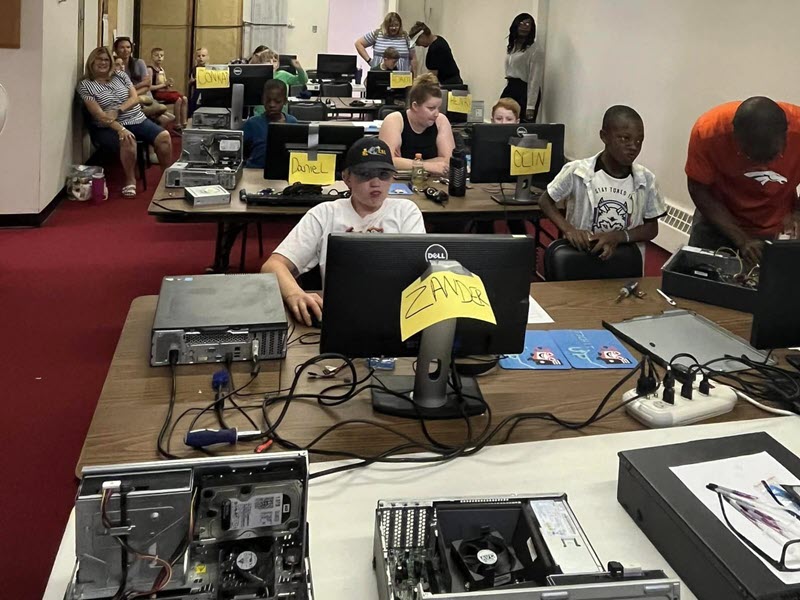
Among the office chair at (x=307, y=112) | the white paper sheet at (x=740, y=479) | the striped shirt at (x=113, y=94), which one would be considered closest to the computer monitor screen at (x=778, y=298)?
the white paper sheet at (x=740, y=479)

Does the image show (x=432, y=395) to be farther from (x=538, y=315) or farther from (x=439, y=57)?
(x=439, y=57)

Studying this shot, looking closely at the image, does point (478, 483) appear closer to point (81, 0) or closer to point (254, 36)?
point (81, 0)

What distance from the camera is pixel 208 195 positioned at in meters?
3.21

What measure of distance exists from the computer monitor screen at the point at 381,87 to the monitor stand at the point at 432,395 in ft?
17.7

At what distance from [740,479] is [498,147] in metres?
2.48

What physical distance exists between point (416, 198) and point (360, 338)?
2039 millimetres

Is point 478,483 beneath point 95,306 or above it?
above

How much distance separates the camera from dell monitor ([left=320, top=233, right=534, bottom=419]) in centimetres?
155

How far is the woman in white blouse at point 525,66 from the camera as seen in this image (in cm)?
728

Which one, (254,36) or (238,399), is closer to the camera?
(238,399)

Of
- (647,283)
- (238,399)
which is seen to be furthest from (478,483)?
(647,283)

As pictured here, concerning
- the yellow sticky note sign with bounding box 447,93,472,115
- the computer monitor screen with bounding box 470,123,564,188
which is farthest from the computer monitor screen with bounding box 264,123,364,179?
the yellow sticky note sign with bounding box 447,93,472,115

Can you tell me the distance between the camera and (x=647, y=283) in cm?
250

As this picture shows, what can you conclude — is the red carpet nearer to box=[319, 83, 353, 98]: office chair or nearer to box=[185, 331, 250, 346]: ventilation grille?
box=[185, 331, 250, 346]: ventilation grille
